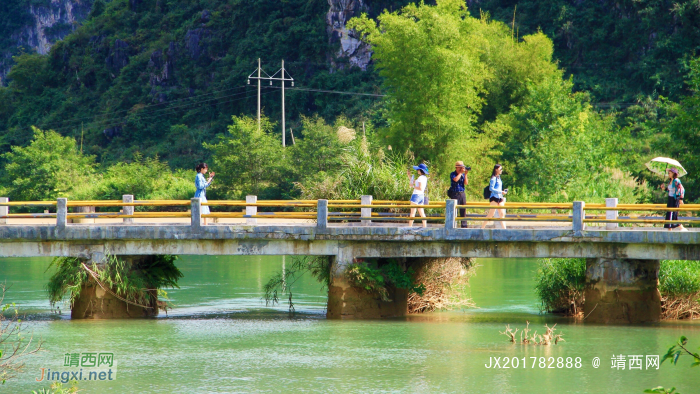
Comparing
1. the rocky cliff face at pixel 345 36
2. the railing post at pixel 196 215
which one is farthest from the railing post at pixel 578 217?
the rocky cliff face at pixel 345 36

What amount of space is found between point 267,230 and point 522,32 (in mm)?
60906

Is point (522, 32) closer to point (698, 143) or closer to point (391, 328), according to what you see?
point (698, 143)

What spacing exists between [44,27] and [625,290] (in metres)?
122

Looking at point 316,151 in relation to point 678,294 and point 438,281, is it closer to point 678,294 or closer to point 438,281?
point 438,281

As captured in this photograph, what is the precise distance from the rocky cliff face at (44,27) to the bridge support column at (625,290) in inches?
4549

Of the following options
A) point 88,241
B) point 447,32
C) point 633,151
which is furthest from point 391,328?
point 633,151

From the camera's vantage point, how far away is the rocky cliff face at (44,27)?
12681 centimetres

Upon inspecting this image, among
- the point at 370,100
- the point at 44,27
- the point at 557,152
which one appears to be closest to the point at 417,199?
the point at 557,152

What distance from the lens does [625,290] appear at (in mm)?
19922

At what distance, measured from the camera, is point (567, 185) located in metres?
41.6

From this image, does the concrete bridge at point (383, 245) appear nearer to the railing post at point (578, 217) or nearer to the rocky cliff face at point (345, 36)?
the railing post at point (578, 217)

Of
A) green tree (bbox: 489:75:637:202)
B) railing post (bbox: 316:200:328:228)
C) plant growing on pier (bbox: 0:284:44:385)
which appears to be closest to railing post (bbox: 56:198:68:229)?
plant growing on pier (bbox: 0:284:44:385)

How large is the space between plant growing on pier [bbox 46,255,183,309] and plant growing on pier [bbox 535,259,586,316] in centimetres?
920

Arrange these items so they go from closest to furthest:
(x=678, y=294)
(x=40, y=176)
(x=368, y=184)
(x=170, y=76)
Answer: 1. (x=678, y=294)
2. (x=368, y=184)
3. (x=40, y=176)
4. (x=170, y=76)
